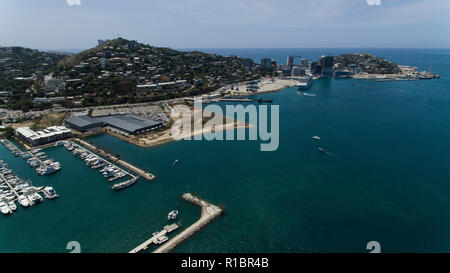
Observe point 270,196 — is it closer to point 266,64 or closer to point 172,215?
point 172,215

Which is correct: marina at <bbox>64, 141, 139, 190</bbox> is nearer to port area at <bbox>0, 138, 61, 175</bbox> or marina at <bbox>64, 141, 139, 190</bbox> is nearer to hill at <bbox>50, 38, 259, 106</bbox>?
port area at <bbox>0, 138, 61, 175</bbox>

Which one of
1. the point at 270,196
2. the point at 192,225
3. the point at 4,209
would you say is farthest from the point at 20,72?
the point at 270,196

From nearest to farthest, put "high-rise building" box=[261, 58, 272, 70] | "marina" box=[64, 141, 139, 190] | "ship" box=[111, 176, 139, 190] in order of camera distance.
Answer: "ship" box=[111, 176, 139, 190], "marina" box=[64, 141, 139, 190], "high-rise building" box=[261, 58, 272, 70]

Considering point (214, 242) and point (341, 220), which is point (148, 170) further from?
point (341, 220)

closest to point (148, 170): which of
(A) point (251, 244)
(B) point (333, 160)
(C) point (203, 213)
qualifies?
(C) point (203, 213)

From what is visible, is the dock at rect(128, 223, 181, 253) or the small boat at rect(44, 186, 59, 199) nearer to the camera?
the dock at rect(128, 223, 181, 253)

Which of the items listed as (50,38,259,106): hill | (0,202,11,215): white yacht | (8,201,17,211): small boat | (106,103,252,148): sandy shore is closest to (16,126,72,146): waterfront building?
(106,103,252,148): sandy shore

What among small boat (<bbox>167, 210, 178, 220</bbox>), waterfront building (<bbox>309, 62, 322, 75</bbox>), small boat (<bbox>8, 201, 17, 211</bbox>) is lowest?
small boat (<bbox>167, 210, 178, 220</bbox>)
